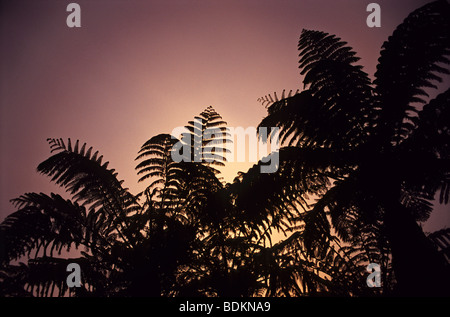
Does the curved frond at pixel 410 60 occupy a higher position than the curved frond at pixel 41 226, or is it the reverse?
the curved frond at pixel 410 60

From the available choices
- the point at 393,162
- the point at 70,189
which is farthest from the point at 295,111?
the point at 70,189

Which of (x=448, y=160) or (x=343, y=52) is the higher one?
(x=343, y=52)

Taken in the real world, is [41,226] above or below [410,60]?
below

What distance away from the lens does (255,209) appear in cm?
316

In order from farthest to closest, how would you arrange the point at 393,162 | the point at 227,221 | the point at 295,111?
1. the point at 227,221
2. the point at 295,111
3. the point at 393,162

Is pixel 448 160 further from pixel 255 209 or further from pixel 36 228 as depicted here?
pixel 36 228

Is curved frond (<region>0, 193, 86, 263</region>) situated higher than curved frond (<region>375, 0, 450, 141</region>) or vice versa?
curved frond (<region>375, 0, 450, 141</region>)

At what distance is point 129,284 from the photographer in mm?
3842

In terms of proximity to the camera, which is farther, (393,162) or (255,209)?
(255,209)

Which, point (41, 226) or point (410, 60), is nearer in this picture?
point (410, 60)

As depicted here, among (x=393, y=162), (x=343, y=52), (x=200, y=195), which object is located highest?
(x=343, y=52)

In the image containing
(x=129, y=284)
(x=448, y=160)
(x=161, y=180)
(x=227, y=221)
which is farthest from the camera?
(x=161, y=180)

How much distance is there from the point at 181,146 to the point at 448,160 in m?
3.79
